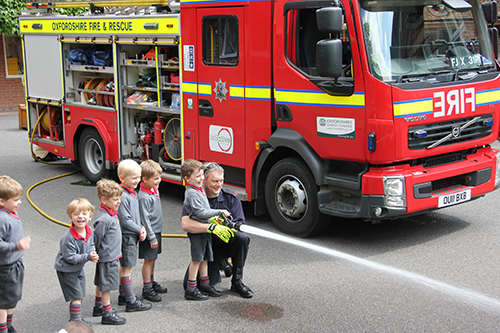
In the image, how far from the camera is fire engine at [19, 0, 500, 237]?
6191mm

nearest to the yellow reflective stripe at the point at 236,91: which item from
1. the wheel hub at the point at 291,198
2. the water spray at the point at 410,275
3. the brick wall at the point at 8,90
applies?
the wheel hub at the point at 291,198

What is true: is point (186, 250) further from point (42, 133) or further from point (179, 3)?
point (42, 133)

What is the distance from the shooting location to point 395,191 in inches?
245

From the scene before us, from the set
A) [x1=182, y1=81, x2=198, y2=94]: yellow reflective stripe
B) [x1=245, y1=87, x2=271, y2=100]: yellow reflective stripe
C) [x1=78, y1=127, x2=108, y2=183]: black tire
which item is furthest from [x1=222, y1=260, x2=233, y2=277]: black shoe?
[x1=78, y1=127, x2=108, y2=183]: black tire

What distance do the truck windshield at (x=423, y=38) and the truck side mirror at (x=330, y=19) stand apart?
0.38 meters

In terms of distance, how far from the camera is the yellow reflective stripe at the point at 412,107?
19.9 feet

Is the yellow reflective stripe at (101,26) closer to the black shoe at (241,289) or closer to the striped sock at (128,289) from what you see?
the black shoe at (241,289)

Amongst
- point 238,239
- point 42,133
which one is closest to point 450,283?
point 238,239

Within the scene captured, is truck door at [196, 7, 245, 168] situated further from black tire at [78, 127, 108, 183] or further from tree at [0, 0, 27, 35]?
tree at [0, 0, 27, 35]

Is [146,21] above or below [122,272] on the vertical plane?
above

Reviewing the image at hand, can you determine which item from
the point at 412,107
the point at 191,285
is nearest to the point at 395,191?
the point at 412,107

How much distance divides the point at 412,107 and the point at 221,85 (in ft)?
8.81

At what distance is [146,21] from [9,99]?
603 inches

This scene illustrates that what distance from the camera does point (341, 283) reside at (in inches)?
223
